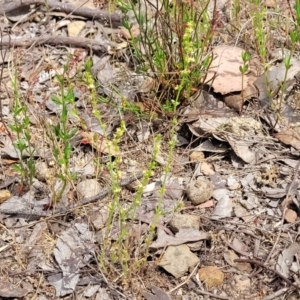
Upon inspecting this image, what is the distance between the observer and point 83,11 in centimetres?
340

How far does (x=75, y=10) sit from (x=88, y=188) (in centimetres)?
132

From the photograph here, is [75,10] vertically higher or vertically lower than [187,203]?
higher

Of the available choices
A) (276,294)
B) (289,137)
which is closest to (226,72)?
(289,137)

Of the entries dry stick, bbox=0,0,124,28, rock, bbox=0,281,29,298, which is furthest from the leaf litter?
dry stick, bbox=0,0,124,28

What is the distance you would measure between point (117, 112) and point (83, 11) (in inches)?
34.7

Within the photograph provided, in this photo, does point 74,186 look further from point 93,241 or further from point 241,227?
point 241,227

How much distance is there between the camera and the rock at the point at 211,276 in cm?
226

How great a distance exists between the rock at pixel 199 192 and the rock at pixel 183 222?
0.30 feet

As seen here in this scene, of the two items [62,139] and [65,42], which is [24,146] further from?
[65,42]

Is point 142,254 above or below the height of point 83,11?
below

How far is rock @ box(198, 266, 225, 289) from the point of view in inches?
89.0

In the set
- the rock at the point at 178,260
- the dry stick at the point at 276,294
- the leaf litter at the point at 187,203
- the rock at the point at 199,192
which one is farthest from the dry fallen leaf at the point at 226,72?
the dry stick at the point at 276,294

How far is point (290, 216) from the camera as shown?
2445mm

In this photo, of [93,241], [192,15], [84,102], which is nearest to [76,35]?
[84,102]
